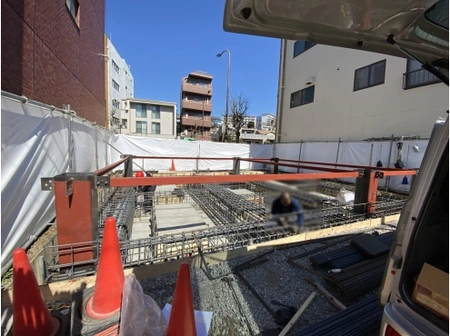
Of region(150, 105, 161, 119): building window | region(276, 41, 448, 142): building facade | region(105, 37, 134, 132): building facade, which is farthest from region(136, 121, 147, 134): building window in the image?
region(276, 41, 448, 142): building facade

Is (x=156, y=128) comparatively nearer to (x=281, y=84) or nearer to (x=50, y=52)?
(x=281, y=84)

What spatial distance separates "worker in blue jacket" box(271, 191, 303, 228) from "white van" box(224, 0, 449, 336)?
1.63 feet

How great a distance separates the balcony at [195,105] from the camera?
3362 centimetres

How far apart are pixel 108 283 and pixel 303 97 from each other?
14.2 m

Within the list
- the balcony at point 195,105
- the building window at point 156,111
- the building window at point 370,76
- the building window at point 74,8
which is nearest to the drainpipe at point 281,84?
the building window at point 370,76

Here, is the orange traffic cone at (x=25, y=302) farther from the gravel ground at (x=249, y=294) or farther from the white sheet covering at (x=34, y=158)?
the white sheet covering at (x=34, y=158)

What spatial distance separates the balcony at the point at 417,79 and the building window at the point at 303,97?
16.4ft

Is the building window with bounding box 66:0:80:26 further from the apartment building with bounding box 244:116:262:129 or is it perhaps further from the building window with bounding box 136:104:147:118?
the building window with bounding box 136:104:147:118

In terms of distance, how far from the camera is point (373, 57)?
30.5ft

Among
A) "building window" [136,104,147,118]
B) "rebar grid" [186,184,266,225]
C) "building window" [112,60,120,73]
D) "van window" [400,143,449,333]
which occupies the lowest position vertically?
"rebar grid" [186,184,266,225]

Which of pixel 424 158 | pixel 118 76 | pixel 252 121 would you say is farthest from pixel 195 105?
pixel 424 158

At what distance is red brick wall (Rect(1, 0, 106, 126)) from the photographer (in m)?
4.07

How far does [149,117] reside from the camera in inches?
1241

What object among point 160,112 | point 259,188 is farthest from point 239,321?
point 160,112
